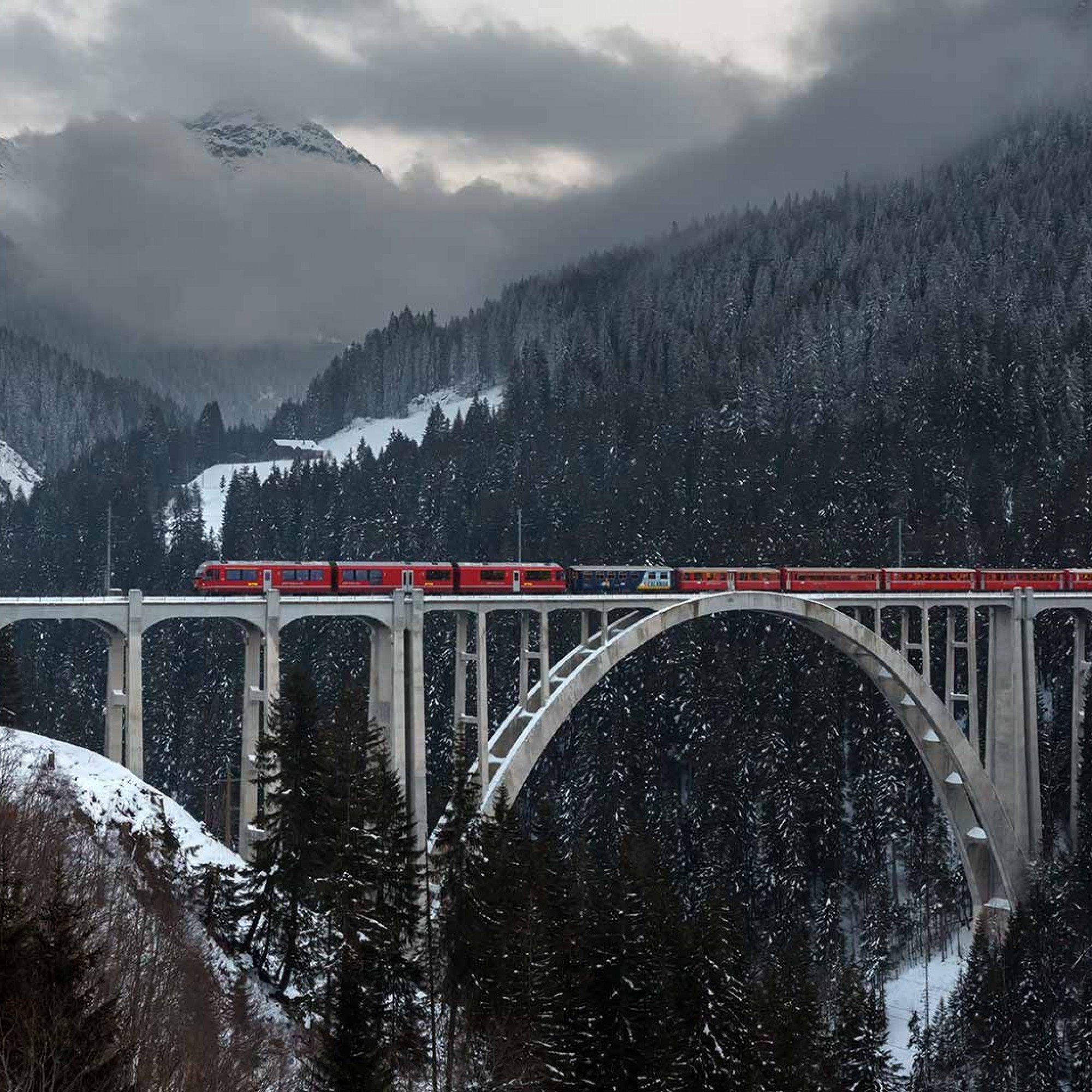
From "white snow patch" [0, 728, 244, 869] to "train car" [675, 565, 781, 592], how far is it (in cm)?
2570

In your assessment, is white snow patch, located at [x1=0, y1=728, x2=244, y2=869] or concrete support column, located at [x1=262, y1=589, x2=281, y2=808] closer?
white snow patch, located at [x1=0, y1=728, x2=244, y2=869]

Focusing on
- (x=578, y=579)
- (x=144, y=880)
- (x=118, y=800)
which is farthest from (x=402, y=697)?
(x=578, y=579)

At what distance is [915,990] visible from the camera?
59.6 meters

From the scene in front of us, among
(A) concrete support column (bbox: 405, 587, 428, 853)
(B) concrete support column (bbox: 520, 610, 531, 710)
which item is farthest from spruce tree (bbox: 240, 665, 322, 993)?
(B) concrete support column (bbox: 520, 610, 531, 710)

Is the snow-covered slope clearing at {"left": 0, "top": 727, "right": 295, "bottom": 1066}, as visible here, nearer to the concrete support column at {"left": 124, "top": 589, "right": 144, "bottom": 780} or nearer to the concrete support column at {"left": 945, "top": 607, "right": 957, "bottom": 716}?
the concrete support column at {"left": 124, "top": 589, "right": 144, "bottom": 780}

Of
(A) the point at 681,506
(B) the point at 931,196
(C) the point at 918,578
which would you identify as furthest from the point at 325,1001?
(B) the point at 931,196

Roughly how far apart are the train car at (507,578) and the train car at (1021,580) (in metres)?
23.0

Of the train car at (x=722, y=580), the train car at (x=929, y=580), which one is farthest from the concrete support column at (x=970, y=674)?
the train car at (x=722, y=580)

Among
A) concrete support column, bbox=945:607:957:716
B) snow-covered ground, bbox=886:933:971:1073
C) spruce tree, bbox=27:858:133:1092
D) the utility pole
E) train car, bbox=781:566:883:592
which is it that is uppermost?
the utility pole

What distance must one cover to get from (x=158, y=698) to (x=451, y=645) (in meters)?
33.0

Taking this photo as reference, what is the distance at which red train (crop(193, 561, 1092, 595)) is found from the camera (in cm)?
4075

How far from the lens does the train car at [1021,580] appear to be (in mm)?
59844

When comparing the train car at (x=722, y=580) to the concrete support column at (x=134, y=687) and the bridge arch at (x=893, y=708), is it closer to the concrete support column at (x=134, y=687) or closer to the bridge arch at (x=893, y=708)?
the bridge arch at (x=893, y=708)

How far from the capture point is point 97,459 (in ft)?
604
